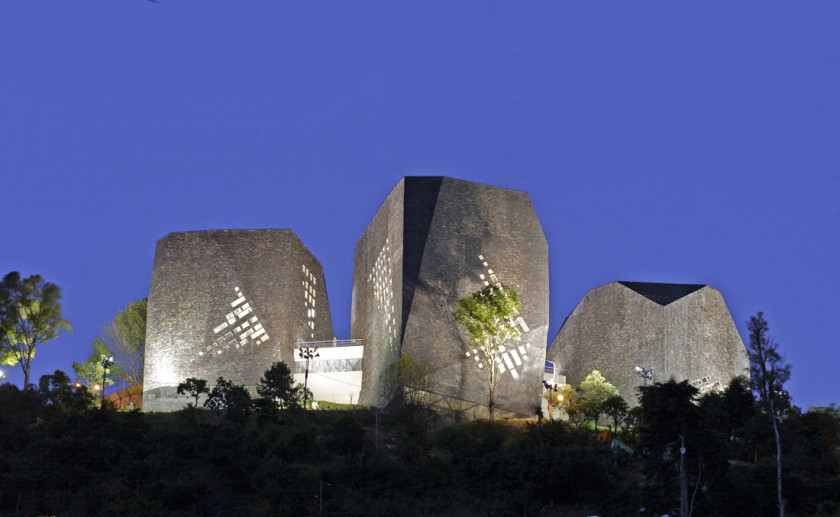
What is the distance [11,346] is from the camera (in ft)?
160

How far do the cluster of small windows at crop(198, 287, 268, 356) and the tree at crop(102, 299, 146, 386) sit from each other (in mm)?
11694

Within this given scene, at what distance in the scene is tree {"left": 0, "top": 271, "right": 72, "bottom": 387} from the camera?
158 ft

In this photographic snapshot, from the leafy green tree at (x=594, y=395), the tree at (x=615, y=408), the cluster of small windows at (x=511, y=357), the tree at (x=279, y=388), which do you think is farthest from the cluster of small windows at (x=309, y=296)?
the tree at (x=615, y=408)

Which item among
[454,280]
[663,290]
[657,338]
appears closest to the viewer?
[454,280]

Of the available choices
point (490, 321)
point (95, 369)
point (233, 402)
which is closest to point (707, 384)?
point (490, 321)

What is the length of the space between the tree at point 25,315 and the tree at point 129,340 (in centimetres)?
826

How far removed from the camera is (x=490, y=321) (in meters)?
43.1

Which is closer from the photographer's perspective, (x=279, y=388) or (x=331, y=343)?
(x=279, y=388)

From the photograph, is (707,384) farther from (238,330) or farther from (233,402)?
(233,402)

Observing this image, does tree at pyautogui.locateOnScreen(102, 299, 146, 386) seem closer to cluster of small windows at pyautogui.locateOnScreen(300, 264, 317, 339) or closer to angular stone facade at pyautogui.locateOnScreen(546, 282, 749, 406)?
cluster of small windows at pyautogui.locateOnScreen(300, 264, 317, 339)

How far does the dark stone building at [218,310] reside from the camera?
155 feet

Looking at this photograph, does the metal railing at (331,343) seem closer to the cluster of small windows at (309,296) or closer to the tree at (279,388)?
the cluster of small windows at (309,296)

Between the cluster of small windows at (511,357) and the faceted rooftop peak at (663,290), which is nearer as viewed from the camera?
the cluster of small windows at (511,357)

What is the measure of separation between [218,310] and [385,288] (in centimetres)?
867
